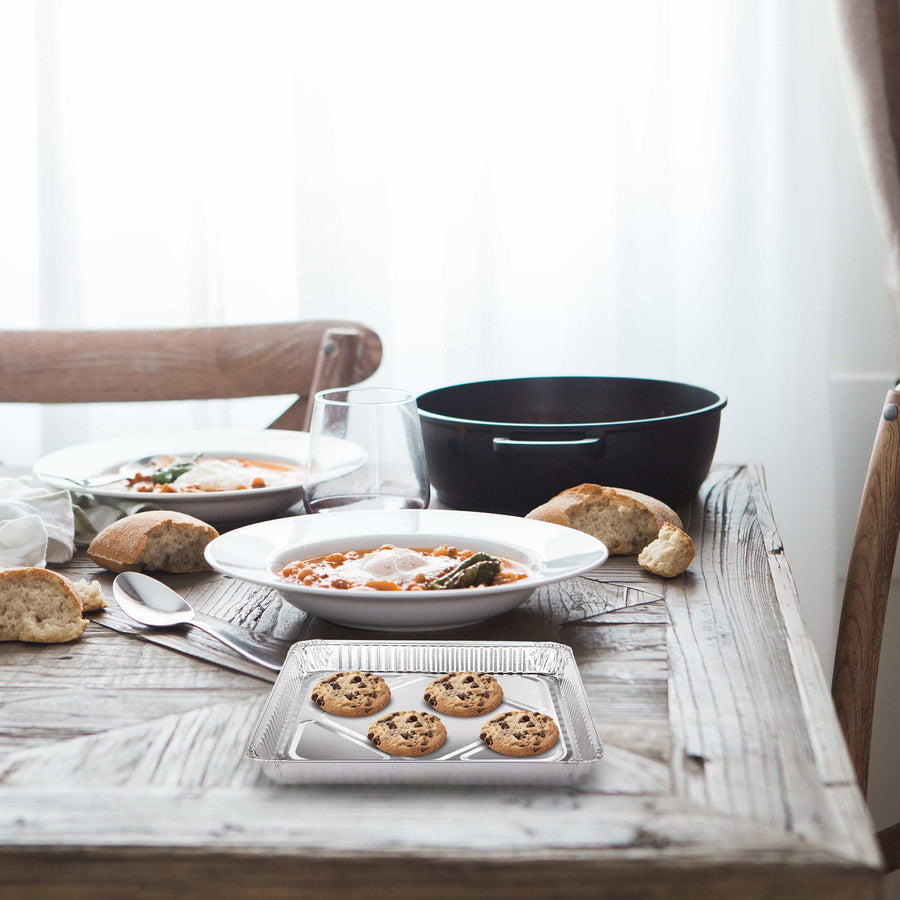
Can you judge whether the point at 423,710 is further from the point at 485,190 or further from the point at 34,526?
the point at 485,190

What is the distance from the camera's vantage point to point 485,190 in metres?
2.20

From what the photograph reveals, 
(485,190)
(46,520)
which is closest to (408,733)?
(46,520)

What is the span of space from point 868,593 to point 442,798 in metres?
0.76

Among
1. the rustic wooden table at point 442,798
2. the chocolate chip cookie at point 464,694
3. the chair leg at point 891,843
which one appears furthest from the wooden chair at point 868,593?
the chocolate chip cookie at point 464,694

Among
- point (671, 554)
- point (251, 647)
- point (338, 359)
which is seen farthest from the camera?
point (338, 359)

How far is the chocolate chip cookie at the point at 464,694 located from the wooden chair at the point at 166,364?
1.09 m

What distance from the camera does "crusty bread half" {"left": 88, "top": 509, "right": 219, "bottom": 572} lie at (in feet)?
3.12

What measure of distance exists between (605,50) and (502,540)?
4.95 ft

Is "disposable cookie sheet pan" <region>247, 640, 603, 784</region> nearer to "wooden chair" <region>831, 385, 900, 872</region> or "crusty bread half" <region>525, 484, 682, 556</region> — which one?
"crusty bread half" <region>525, 484, 682, 556</region>

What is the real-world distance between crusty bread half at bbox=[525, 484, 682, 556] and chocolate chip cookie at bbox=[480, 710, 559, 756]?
1.34 ft

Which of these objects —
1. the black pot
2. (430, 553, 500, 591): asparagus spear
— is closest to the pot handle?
the black pot

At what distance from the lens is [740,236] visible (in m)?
2.15

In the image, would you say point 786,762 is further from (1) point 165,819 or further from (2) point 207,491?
(2) point 207,491

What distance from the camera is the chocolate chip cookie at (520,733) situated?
0.58 metres
